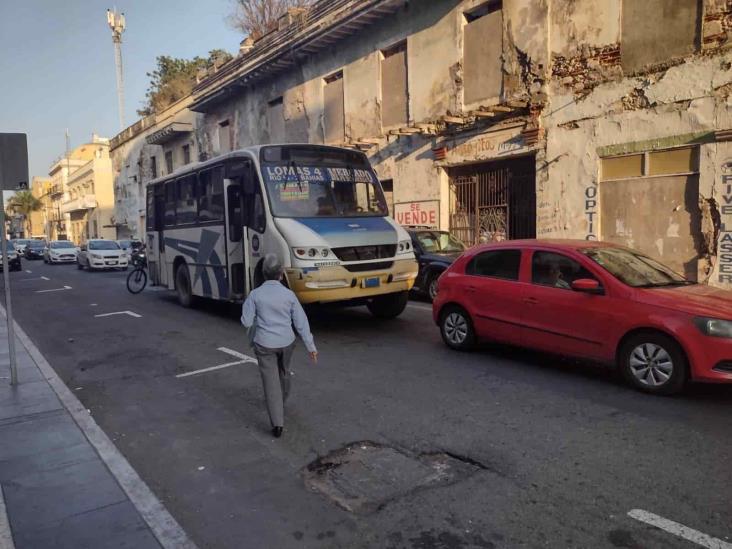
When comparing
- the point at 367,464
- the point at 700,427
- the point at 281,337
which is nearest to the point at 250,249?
the point at 281,337

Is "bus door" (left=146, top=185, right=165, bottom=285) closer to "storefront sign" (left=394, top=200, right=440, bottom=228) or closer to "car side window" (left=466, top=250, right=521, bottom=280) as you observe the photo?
"storefront sign" (left=394, top=200, right=440, bottom=228)

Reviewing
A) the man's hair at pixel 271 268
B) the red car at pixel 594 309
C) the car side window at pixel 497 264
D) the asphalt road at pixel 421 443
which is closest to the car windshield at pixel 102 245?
the asphalt road at pixel 421 443

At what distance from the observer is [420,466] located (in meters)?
4.32

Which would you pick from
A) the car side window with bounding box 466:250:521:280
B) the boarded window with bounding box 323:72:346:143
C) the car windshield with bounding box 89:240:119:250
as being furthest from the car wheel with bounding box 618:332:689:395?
the car windshield with bounding box 89:240:119:250

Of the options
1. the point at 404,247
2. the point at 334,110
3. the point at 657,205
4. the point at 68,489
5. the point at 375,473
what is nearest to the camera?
the point at 68,489

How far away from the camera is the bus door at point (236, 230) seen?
9.94 meters

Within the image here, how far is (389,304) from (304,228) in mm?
2342

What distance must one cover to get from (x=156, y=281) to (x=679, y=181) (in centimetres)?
1218

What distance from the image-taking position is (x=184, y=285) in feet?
43.0

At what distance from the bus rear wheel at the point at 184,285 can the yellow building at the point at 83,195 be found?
43.4 metres

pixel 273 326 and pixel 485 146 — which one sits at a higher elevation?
pixel 485 146

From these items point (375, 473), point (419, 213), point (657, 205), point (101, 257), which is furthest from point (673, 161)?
point (101, 257)

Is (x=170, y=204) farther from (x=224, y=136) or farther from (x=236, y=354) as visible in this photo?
(x=224, y=136)

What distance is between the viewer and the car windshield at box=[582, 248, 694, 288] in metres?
6.37
